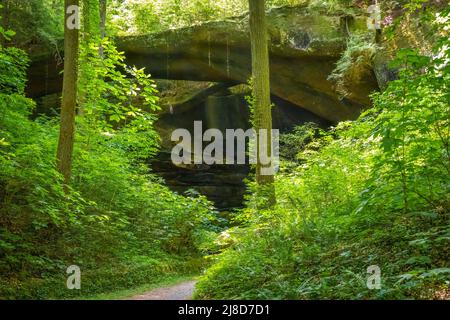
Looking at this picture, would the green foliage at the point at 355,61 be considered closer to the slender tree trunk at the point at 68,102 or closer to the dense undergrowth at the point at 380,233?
the dense undergrowth at the point at 380,233

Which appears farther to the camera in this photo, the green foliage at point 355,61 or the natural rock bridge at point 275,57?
the natural rock bridge at point 275,57

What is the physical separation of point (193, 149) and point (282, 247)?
17189 mm

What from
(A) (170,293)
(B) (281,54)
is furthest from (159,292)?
(B) (281,54)

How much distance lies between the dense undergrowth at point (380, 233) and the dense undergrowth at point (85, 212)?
119 inches

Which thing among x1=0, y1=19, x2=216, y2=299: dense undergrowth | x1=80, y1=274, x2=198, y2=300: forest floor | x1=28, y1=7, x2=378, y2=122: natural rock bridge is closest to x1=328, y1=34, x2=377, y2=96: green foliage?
x1=28, y1=7, x2=378, y2=122: natural rock bridge

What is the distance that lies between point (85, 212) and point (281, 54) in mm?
10519

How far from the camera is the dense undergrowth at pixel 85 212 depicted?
689 centimetres

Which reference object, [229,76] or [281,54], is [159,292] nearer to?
[281,54]

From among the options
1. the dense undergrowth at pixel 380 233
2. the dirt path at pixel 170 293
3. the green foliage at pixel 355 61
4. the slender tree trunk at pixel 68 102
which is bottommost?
the dirt path at pixel 170 293

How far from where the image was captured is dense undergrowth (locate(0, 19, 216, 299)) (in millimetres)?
6891

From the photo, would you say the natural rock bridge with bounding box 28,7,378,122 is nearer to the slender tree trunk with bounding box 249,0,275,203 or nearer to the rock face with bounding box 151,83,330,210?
the rock face with bounding box 151,83,330,210

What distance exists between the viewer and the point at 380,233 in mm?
4762

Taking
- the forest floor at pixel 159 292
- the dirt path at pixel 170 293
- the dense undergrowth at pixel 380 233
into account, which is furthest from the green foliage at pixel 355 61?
the dirt path at pixel 170 293
